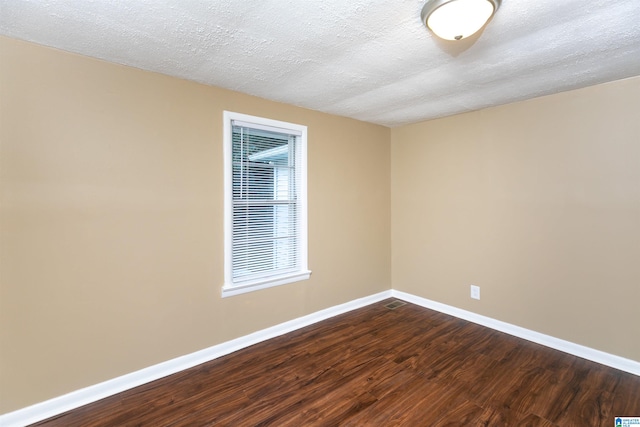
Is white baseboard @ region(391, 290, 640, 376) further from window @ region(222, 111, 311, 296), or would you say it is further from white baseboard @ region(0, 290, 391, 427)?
window @ region(222, 111, 311, 296)

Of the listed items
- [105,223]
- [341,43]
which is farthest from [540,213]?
[105,223]

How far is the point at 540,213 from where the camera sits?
9.13 feet

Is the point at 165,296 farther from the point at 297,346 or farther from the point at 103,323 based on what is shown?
the point at 297,346

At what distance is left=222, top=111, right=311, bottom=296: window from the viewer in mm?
2682

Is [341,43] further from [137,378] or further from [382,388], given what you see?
[137,378]

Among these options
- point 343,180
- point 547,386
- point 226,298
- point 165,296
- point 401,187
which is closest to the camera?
point 547,386

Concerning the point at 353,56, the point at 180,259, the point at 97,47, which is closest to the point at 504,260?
the point at 353,56

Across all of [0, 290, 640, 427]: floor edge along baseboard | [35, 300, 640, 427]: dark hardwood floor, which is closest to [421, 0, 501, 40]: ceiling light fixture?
[35, 300, 640, 427]: dark hardwood floor

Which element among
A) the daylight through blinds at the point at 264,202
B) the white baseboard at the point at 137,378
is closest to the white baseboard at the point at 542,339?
the white baseboard at the point at 137,378

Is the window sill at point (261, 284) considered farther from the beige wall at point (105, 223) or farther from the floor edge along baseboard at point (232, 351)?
the floor edge along baseboard at point (232, 351)

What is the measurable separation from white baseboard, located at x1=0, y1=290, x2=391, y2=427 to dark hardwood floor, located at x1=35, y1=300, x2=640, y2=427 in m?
0.06

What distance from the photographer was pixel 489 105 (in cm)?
302

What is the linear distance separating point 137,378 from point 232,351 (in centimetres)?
73

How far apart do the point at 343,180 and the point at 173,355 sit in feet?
7.90
